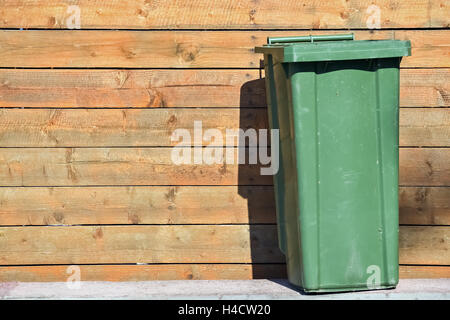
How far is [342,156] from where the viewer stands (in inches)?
138

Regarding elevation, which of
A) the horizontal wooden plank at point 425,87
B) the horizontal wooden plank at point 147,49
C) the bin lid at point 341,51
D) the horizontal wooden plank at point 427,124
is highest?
the horizontal wooden plank at point 147,49

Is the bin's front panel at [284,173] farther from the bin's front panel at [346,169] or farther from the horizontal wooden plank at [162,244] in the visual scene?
the horizontal wooden plank at [162,244]

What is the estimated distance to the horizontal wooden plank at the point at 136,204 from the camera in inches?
159

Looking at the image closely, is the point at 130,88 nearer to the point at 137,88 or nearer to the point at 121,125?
the point at 137,88

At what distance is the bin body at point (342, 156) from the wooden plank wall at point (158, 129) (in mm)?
430

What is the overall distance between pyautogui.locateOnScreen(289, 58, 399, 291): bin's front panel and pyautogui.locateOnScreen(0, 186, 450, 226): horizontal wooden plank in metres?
0.53

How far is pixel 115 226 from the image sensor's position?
4.06 m

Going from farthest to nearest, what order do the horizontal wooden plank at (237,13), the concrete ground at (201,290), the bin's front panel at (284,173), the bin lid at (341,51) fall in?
the horizontal wooden plank at (237,13) → the concrete ground at (201,290) → the bin's front panel at (284,173) → the bin lid at (341,51)

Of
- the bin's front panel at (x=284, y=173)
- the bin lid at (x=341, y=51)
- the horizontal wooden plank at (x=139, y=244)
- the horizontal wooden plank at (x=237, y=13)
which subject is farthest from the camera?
the horizontal wooden plank at (x=139, y=244)

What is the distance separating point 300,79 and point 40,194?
1534 mm

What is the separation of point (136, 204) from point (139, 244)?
0.70 feet

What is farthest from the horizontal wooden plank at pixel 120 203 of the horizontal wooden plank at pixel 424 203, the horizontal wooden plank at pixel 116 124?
the horizontal wooden plank at pixel 424 203

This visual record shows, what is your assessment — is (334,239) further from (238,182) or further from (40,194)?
(40,194)

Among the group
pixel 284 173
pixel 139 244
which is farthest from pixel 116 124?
pixel 284 173
